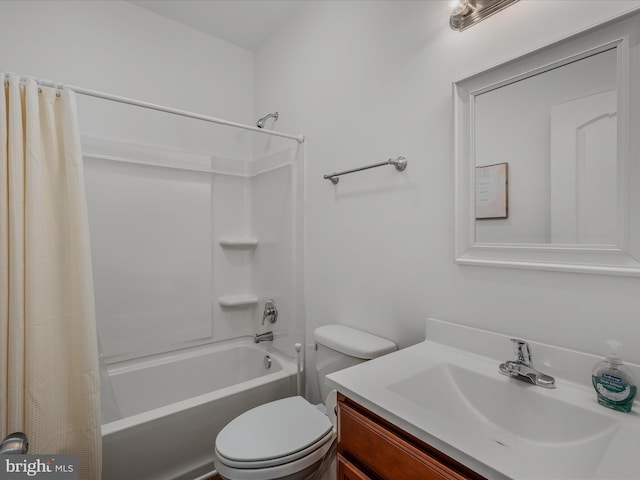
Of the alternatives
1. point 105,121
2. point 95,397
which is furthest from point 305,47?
point 95,397

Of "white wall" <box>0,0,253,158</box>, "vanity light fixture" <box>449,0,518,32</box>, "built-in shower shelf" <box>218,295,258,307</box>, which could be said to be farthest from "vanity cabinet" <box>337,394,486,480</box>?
"white wall" <box>0,0,253,158</box>

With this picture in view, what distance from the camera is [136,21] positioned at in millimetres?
2014

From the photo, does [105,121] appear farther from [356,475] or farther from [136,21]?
[356,475]

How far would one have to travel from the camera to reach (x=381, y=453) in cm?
79

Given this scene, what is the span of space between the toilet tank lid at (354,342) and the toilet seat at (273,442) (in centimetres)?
28

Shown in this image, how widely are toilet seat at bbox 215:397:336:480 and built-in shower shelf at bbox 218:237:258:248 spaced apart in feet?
3.95

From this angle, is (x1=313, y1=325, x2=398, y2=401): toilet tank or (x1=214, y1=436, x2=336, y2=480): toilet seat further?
(x1=313, y1=325, x2=398, y2=401): toilet tank

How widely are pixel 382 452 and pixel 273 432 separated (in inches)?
23.0

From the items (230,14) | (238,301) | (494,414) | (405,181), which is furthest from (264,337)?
(230,14)

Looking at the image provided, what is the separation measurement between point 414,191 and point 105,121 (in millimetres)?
1818

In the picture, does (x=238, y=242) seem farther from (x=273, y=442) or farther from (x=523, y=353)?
(x=523, y=353)

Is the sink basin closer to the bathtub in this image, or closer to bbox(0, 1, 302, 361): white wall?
the bathtub

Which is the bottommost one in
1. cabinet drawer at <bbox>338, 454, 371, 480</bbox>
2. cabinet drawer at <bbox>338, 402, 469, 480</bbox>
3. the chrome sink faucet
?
cabinet drawer at <bbox>338, 454, 371, 480</bbox>

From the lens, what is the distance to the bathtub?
1.36 m
